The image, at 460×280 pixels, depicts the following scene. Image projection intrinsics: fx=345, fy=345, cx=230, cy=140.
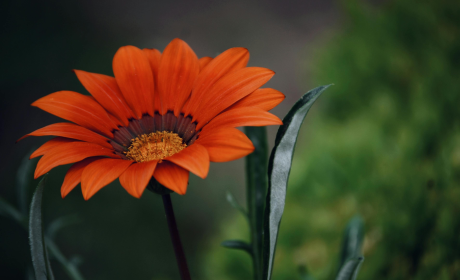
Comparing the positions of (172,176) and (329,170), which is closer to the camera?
(172,176)

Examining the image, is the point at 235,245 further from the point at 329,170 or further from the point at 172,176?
the point at 329,170

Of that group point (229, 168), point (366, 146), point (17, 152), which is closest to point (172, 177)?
point (366, 146)

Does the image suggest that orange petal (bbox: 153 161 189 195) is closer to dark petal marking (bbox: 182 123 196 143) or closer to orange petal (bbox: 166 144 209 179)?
orange petal (bbox: 166 144 209 179)

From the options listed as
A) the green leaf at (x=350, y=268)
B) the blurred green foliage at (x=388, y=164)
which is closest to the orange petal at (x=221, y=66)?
the green leaf at (x=350, y=268)

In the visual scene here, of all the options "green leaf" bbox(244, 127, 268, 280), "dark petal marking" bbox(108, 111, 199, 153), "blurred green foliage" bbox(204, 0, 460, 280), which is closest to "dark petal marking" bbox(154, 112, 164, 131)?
"dark petal marking" bbox(108, 111, 199, 153)

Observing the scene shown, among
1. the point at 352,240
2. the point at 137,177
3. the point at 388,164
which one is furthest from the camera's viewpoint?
the point at 388,164

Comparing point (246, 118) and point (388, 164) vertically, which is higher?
point (246, 118)

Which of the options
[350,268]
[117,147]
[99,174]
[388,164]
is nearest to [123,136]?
[117,147]

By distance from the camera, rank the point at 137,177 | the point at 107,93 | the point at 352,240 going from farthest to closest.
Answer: the point at 352,240 → the point at 107,93 → the point at 137,177

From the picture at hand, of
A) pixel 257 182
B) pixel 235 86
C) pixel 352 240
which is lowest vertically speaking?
pixel 352 240
